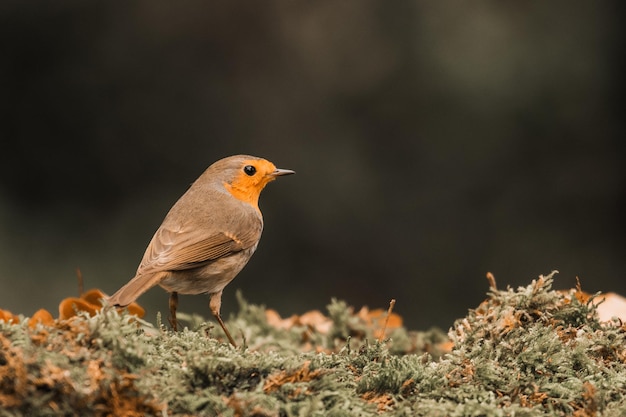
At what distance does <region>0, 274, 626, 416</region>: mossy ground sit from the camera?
1451mm

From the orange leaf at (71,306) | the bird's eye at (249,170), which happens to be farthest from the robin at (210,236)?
the orange leaf at (71,306)

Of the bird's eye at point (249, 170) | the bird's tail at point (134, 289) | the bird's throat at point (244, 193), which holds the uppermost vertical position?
the bird's eye at point (249, 170)

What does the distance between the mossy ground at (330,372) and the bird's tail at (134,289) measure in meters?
0.40

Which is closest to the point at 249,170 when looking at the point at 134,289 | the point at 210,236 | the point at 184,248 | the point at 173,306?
the point at 210,236

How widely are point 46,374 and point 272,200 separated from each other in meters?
5.25

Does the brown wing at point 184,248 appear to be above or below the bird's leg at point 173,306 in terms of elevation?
above

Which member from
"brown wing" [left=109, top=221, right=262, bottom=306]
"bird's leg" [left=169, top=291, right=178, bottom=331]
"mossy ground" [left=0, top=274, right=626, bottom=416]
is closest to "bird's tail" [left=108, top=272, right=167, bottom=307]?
"brown wing" [left=109, top=221, right=262, bottom=306]

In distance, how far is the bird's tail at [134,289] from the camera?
8.00 feet

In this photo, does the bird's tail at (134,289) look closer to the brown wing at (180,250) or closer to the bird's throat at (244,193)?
the brown wing at (180,250)

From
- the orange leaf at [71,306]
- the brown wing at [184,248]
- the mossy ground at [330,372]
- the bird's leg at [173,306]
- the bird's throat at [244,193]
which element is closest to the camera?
the mossy ground at [330,372]

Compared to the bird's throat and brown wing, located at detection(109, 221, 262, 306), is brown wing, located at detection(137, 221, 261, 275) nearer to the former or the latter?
brown wing, located at detection(109, 221, 262, 306)

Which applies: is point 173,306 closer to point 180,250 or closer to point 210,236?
point 180,250

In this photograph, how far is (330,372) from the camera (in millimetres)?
1730

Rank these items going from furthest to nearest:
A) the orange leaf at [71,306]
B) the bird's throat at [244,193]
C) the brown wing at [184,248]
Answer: the bird's throat at [244,193] < the brown wing at [184,248] < the orange leaf at [71,306]
